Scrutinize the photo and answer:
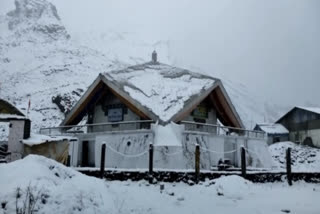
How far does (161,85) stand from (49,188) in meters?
19.3

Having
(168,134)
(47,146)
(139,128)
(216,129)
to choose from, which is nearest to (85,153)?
(139,128)

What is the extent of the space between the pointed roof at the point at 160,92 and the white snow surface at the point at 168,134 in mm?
540

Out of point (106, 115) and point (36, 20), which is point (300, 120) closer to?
point (106, 115)

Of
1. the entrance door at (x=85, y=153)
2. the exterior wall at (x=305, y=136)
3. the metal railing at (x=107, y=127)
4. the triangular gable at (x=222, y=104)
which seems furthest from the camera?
the exterior wall at (x=305, y=136)

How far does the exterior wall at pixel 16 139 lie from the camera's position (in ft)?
49.6

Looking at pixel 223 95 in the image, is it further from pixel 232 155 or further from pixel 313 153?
pixel 313 153

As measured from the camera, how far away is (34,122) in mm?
77062

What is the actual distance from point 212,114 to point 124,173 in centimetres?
1365

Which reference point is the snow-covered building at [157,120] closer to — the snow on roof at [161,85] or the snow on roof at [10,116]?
the snow on roof at [161,85]

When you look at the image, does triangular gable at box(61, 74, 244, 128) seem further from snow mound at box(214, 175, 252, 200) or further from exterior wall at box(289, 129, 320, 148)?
exterior wall at box(289, 129, 320, 148)

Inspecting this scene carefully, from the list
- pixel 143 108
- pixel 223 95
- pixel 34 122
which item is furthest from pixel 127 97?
pixel 34 122

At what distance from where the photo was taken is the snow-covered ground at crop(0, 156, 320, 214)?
20.0ft

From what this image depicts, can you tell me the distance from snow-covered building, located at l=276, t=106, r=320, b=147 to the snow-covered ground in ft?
129

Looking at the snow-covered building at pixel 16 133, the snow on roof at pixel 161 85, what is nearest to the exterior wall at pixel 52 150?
the snow-covered building at pixel 16 133
